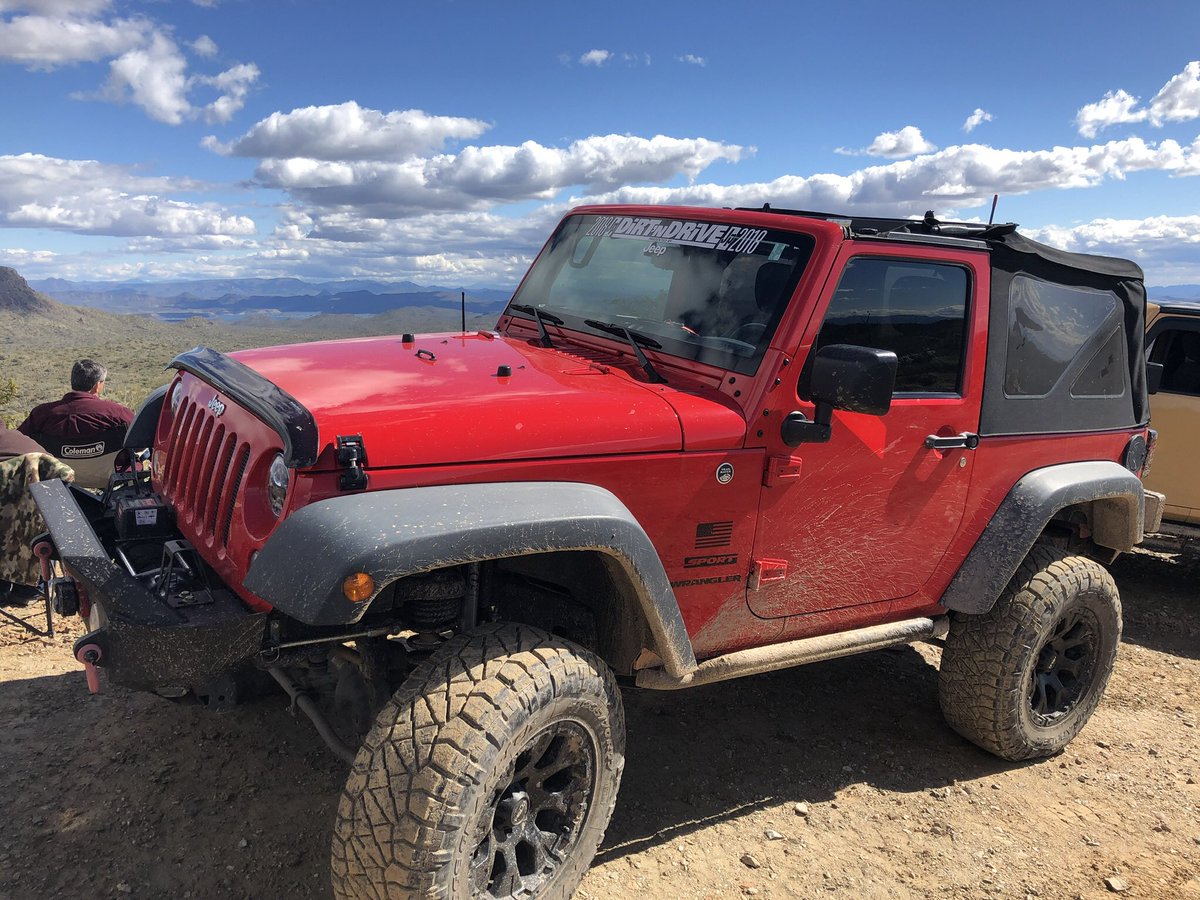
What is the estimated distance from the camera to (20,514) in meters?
4.79

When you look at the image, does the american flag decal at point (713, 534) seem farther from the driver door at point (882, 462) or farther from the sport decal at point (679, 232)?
the sport decal at point (679, 232)

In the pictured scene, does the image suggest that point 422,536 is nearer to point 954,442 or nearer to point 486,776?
point 486,776

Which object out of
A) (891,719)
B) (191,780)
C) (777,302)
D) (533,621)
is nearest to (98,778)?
(191,780)

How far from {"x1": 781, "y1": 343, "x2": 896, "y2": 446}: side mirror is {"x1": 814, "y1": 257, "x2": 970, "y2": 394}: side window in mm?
255

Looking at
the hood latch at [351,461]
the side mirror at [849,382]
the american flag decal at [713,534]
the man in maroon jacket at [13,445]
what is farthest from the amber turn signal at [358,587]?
the man in maroon jacket at [13,445]

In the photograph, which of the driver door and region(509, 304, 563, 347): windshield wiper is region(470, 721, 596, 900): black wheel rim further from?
region(509, 304, 563, 347): windshield wiper

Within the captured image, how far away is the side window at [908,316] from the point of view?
10.2ft

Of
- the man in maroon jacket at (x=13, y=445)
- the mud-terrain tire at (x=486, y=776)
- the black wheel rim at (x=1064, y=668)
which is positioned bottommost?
the black wheel rim at (x=1064, y=668)

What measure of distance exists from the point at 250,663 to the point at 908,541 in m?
2.37

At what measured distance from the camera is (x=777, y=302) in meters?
3.04

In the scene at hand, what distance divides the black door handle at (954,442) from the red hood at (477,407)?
899 millimetres

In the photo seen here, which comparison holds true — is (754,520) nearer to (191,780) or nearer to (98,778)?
(191,780)

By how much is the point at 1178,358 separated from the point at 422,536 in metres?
6.81

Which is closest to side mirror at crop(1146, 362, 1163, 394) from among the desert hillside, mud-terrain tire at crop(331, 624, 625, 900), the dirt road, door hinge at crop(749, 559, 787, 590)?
the dirt road
